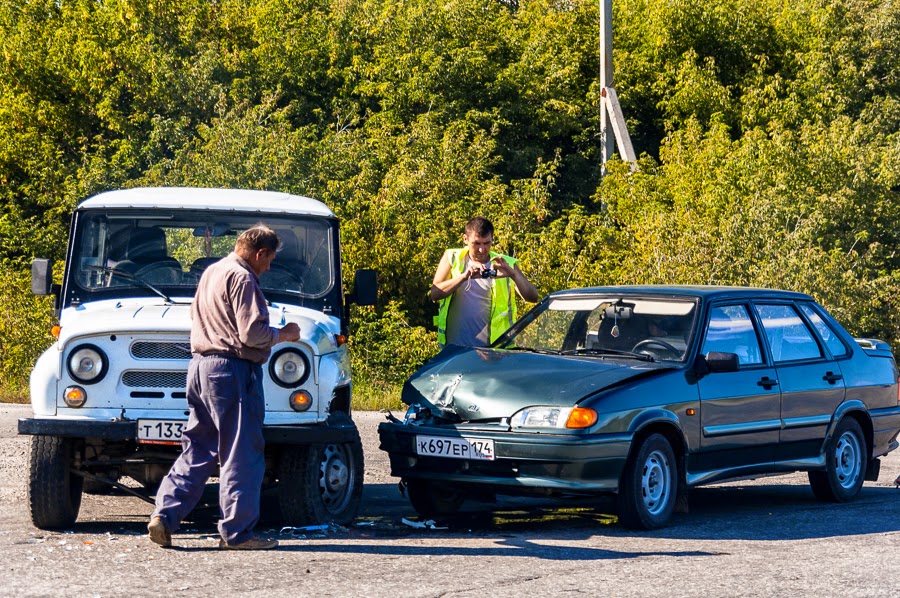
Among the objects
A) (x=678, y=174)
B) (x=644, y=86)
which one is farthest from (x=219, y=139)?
(x=644, y=86)

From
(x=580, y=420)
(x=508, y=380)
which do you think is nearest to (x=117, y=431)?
(x=508, y=380)

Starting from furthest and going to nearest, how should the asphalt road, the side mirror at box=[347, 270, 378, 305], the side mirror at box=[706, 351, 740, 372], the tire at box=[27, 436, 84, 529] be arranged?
the side mirror at box=[347, 270, 378, 305] < the side mirror at box=[706, 351, 740, 372] < the tire at box=[27, 436, 84, 529] < the asphalt road

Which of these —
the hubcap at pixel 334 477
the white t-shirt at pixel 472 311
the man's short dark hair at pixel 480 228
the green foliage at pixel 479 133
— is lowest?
the hubcap at pixel 334 477

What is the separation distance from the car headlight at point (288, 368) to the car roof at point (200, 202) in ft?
4.86

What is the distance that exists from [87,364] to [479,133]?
758 inches

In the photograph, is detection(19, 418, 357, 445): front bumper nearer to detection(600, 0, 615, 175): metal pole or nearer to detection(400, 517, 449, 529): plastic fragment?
detection(400, 517, 449, 529): plastic fragment

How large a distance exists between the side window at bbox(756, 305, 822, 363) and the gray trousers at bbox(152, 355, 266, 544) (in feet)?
13.3

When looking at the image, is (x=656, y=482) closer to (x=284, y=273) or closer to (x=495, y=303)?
(x=495, y=303)

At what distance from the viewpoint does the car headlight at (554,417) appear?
7574mm

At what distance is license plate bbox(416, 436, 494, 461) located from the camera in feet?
25.4

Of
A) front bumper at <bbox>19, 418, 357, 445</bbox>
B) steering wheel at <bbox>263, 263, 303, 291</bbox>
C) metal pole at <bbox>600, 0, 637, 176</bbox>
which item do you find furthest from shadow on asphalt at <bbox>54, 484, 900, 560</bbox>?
metal pole at <bbox>600, 0, 637, 176</bbox>

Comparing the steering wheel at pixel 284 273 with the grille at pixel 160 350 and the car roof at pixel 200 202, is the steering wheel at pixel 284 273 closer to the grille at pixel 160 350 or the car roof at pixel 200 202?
the car roof at pixel 200 202

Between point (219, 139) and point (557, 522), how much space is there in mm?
15844

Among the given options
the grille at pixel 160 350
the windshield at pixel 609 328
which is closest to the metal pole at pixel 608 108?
the windshield at pixel 609 328
